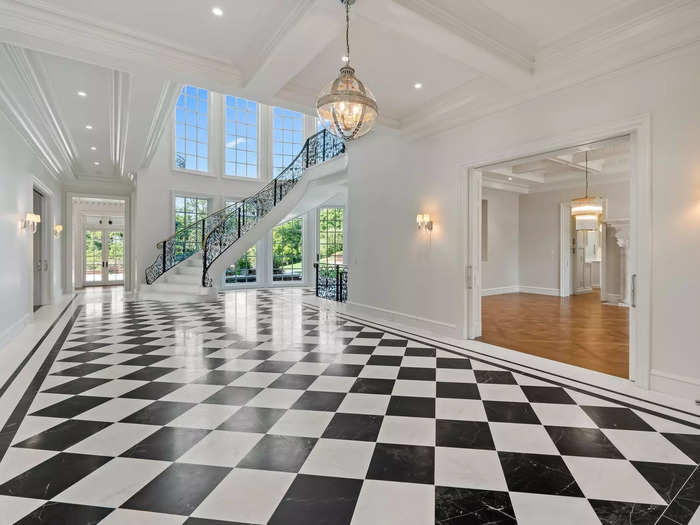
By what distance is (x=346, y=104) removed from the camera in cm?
287

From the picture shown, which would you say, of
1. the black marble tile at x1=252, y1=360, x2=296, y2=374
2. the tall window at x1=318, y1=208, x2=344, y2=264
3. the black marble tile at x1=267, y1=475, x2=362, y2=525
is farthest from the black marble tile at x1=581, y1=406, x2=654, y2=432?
the tall window at x1=318, y1=208, x2=344, y2=264

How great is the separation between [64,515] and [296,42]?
3898 mm

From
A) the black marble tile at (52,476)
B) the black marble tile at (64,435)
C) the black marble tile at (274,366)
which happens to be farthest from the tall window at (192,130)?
the black marble tile at (52,476)

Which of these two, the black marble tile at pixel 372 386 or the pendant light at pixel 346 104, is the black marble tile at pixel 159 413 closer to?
the black marble tile at pixel 372 386

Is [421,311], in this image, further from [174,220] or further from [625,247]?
[174,220]

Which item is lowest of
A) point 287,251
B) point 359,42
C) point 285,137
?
point 287,251

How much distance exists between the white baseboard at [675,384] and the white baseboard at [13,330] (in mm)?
7727

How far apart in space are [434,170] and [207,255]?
23.4 ft

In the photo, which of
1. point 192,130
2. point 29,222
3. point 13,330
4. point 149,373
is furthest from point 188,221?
point 149,373

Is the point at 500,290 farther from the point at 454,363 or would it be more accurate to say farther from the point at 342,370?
the point at 342,370

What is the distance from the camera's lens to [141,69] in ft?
13.6

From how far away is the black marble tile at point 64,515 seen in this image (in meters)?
1.73

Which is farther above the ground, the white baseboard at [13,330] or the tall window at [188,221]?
the tall window at [188,221]

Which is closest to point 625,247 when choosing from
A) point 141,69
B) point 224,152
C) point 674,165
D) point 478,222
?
point 478,222
